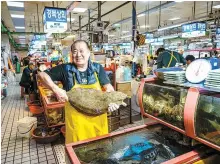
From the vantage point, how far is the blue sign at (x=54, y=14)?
657 cm

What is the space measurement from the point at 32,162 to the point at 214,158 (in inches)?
122

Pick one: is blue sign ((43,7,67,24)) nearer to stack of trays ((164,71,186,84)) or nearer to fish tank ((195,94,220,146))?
stack of trays ((164,71,186,84))

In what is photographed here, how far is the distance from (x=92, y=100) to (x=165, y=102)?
2.52ft

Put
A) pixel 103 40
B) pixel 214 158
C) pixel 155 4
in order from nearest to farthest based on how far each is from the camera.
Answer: pixel 214 158 < pixel 103 40 < pixel 155 4

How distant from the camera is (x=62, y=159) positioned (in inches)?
135

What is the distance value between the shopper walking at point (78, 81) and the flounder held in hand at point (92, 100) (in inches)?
7.1

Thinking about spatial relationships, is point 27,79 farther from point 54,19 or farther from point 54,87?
point 54,87

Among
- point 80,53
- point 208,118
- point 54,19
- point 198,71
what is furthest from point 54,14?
point 208,118

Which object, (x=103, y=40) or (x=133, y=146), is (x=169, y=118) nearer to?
(x=133, y=146)

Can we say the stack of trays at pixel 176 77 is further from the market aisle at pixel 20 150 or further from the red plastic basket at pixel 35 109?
the red plastic basket at pixel 35 109

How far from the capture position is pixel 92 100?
1.88 metres

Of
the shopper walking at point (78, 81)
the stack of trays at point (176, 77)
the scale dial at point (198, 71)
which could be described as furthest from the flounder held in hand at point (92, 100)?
the scale dial at point (198, 71)

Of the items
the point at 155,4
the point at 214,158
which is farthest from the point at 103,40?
the point at 214,158

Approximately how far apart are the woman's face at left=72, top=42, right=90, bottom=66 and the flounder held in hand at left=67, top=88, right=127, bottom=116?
13.8 inches
